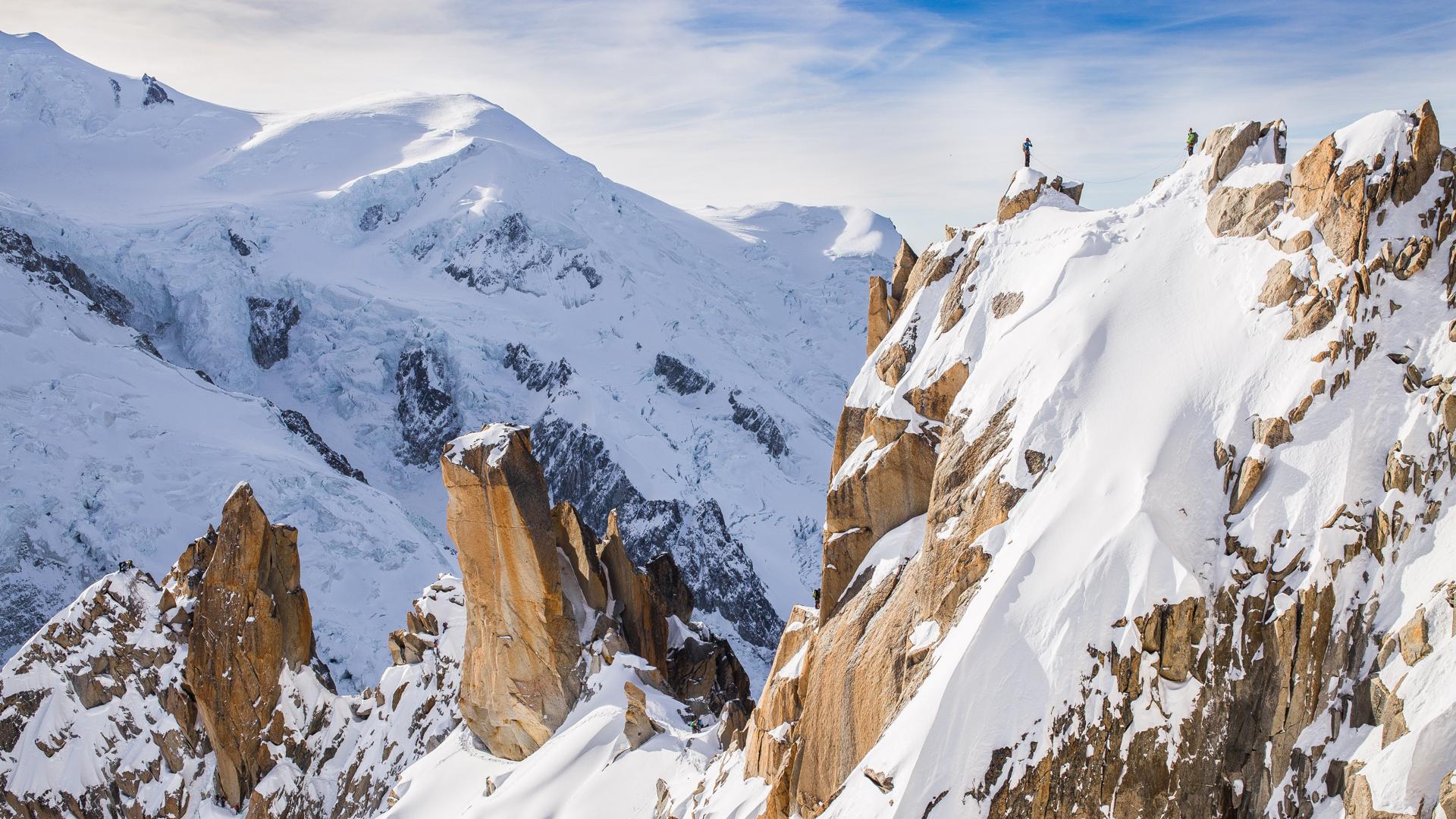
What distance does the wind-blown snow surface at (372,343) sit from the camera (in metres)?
65.8

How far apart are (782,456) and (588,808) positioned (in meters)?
85.0

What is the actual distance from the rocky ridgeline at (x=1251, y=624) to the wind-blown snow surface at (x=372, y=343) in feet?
146

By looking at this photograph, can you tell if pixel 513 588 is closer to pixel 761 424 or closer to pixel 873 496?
pixel 873 496

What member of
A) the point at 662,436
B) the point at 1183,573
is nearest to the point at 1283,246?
the point at 1183,573

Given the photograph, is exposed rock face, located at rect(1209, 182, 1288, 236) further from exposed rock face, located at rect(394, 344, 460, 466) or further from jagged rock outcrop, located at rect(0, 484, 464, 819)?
exposed rock face, located at rect(394, 344, 460, 466)

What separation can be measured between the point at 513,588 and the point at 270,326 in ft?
265

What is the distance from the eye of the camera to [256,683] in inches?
1615

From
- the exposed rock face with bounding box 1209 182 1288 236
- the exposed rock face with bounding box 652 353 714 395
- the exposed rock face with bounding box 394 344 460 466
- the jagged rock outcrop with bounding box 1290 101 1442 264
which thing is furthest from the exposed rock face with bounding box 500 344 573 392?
the jagged rock outcrop with bounding box 1290 101 1442 264

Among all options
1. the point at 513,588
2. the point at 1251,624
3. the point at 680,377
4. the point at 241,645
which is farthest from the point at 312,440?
the point at 1251,624

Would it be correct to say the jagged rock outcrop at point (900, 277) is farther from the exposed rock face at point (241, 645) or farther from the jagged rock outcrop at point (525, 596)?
the exposed rock face at point (241, 645)

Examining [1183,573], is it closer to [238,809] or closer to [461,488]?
[461,488]

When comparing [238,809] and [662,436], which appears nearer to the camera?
[238,809]

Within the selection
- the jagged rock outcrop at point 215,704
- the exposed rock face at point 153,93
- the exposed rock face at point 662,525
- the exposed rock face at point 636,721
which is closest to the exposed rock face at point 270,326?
the exposed rock face at point 662,525

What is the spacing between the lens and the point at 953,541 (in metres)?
20.3
